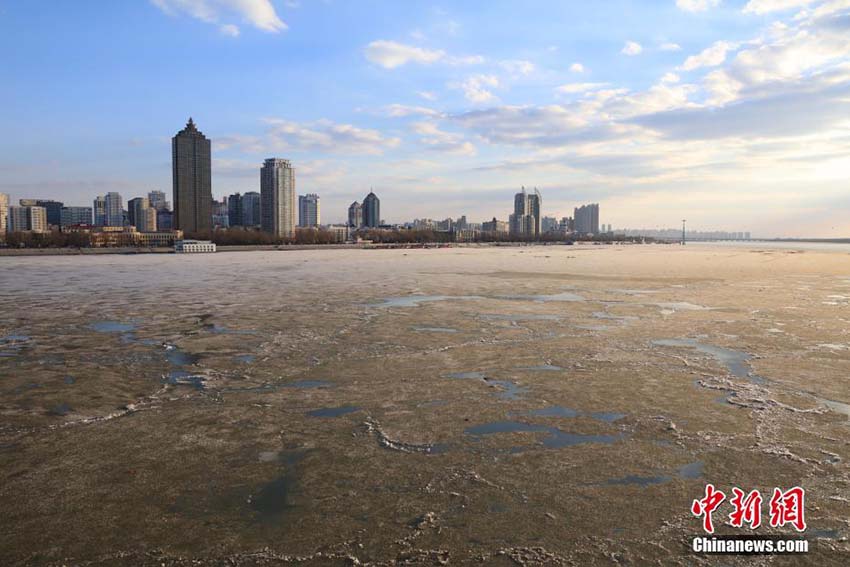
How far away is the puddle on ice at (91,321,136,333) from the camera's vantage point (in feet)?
51.8

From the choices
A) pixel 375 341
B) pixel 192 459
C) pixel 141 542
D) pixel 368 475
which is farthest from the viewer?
pixel 375 341

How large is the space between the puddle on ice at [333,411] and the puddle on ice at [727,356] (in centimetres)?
→ 710

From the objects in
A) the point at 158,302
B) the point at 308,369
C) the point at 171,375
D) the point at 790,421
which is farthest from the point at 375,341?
the point at 158,302

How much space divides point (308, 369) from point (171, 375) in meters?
2.51

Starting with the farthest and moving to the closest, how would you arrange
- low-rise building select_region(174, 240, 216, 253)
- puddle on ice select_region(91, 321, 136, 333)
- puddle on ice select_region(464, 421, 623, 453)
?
low-rise building select_region(174, 240, 216, 253) < puddle on ice select_region(91, 321, 136, 333) < puddle on ice select_region(464, 421, 623, 453)

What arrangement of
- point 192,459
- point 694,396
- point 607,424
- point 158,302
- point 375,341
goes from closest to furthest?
point 192,459, point 607,424, point 694,396, point 375,341, point 158,302

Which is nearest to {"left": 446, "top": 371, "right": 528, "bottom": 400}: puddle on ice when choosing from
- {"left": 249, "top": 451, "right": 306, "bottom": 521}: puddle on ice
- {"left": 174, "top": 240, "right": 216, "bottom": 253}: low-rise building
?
{"left": 249, "top": 451, "right": 306, "bottom": 521}: puddle on ice

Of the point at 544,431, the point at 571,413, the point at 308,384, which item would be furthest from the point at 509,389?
the point at 308,384

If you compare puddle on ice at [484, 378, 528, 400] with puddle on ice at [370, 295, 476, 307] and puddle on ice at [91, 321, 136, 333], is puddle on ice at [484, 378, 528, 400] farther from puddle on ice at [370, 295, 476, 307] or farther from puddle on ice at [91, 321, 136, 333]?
puddle on ice at [370, 295, 476, 307]

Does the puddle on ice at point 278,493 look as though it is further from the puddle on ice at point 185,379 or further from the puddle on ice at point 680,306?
the puddle on ice at point 680,306

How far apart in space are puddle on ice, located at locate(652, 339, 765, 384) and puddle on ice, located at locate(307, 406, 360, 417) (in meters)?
7.10

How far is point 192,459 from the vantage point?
656cm

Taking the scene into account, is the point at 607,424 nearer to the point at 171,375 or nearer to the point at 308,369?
the point at 308,369

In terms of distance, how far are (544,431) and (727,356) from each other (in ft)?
22.6
